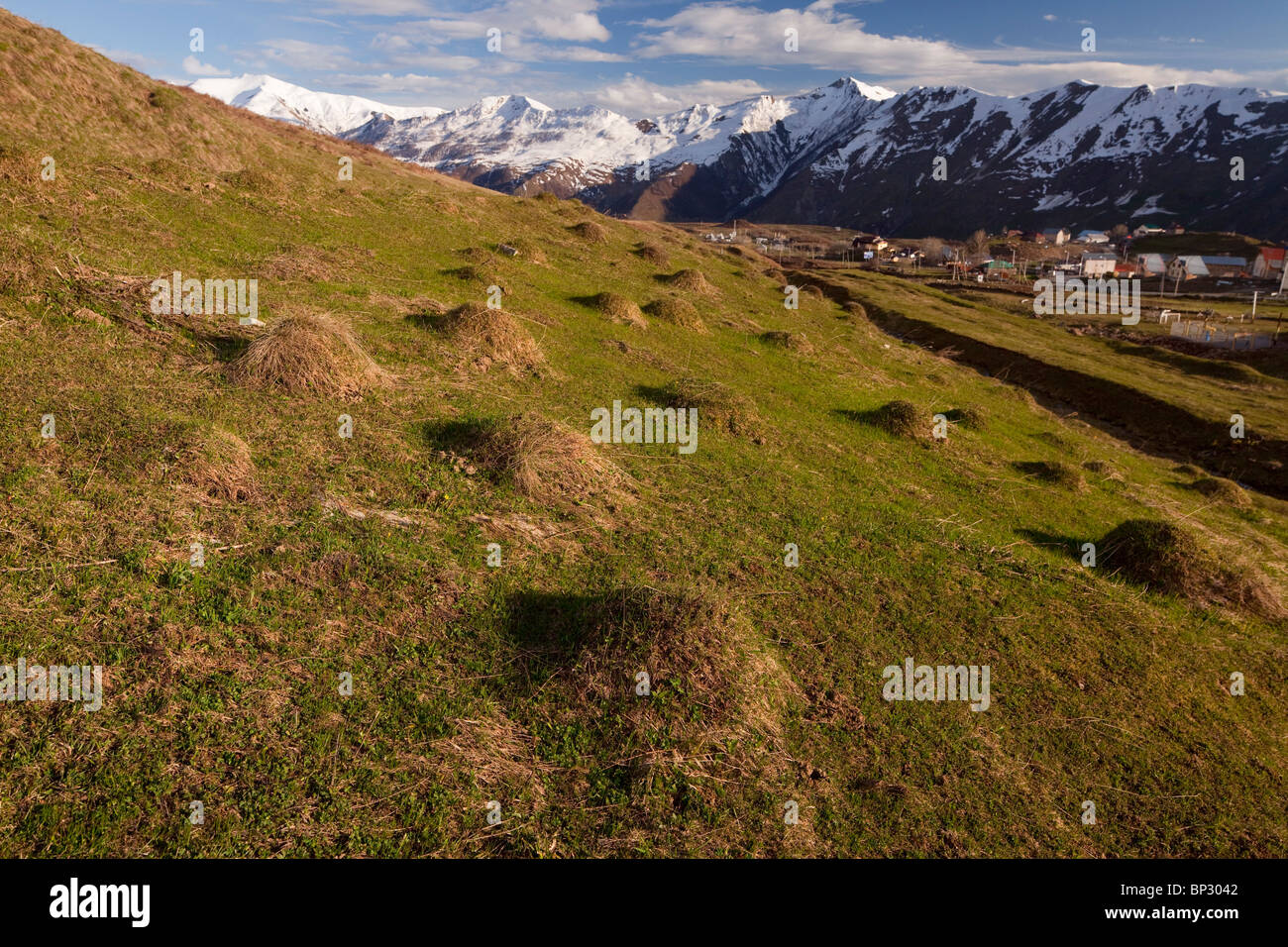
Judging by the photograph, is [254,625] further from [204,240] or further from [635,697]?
[204,240]

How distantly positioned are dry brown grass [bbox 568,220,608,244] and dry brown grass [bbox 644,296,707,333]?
45.2ft

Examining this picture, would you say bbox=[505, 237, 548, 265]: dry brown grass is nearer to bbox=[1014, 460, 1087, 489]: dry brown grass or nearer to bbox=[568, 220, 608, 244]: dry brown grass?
bbox=[568, 220, 608, 244]: dry brown grass

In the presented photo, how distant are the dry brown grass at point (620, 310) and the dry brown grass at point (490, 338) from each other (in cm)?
783

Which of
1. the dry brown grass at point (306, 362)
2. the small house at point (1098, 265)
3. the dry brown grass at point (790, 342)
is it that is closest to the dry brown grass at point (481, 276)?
the dry brown grass at point (306, 362)

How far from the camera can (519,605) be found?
982cm

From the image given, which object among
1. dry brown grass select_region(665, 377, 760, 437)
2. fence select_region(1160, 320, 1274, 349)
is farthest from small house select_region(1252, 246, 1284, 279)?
dry brown grass select_region(665, 377, 760, 437)

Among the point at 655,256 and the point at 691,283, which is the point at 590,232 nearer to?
the point at 655,256

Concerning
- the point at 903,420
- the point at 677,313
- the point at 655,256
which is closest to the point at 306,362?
the point at 903,420

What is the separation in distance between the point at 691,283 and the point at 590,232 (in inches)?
365

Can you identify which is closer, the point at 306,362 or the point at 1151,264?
the point at 306,362

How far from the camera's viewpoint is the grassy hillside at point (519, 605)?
275 inches

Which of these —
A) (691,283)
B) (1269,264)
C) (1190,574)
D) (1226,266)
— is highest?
(1226,266)

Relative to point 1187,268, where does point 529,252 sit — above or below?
below

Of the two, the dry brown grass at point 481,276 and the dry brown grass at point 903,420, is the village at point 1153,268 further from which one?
the dry brown grass at point 903,420
